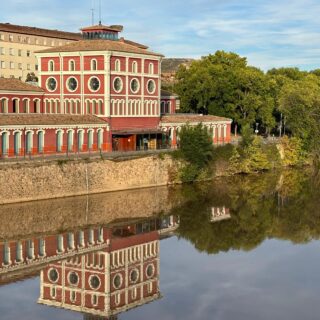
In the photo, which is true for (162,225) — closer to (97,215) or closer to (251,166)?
(97,215)

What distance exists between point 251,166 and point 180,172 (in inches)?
531

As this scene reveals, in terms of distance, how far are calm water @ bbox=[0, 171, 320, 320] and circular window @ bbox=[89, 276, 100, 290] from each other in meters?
0.11

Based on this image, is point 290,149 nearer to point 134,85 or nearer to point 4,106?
point 134,85

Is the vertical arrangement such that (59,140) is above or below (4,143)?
above

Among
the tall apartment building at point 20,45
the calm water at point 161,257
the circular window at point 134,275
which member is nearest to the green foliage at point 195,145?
the calm water at point 161,257

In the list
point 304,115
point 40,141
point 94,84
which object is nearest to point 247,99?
point 304,115

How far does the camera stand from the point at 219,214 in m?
50.2

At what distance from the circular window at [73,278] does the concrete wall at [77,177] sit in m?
16.1

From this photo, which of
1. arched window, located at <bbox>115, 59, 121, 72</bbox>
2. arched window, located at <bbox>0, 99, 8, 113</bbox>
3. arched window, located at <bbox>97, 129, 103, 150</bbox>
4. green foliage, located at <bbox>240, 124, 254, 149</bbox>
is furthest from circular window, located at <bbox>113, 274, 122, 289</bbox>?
green foliage, located at <bbox>240, 124, 254, 149</bbox>

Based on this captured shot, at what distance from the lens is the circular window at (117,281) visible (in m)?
33.0

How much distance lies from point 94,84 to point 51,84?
5.86 metres

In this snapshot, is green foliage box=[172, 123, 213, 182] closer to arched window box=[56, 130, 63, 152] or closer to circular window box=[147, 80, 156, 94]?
circular window box=[147, 80, 156, 94]

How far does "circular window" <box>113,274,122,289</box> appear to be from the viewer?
1301 inches

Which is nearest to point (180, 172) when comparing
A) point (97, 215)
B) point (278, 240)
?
point (97, 215)
